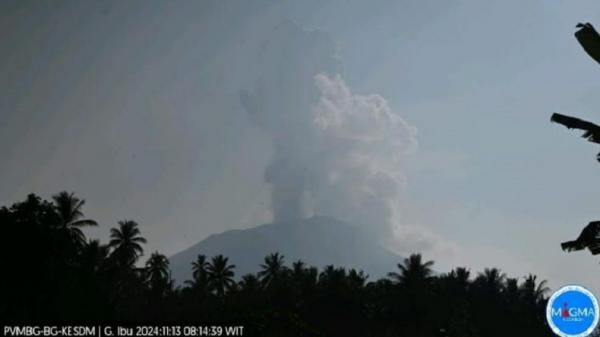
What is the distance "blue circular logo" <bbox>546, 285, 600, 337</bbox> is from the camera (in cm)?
607

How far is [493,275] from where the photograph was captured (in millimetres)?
86500

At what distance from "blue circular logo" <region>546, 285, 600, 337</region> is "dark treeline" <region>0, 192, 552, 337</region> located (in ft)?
95.2

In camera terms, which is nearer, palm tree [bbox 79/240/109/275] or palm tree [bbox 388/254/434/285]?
palm tree [bbox 79/240/109/275]

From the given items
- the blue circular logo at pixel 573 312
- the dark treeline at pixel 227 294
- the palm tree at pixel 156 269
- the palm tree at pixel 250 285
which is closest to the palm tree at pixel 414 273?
the dark treeline at pixel 227 294

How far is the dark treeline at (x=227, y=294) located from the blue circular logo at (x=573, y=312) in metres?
29.0

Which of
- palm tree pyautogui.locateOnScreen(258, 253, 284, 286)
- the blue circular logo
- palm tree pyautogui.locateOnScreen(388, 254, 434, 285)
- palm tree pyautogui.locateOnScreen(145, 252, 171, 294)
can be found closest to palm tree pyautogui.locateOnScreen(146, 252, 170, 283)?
palm tree pyautogui.locateOnScreen(145, 252, 171, 294)

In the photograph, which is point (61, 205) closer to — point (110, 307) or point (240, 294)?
point (110, 307)

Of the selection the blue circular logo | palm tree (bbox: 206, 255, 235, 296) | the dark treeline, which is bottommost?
the blue circular logo

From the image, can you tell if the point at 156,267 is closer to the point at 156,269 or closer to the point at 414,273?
the point at 156,269

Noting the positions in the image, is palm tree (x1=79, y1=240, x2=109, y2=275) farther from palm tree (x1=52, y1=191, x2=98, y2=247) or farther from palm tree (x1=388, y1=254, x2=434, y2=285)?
palm tree (x1=388, y1=254, x2=434, y2=285)

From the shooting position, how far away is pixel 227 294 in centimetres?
7519

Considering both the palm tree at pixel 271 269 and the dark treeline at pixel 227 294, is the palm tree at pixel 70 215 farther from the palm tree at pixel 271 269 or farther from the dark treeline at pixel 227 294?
the palm tree at pixel 271 269

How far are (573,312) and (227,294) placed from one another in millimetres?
71408

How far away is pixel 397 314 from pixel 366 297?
452 cm
